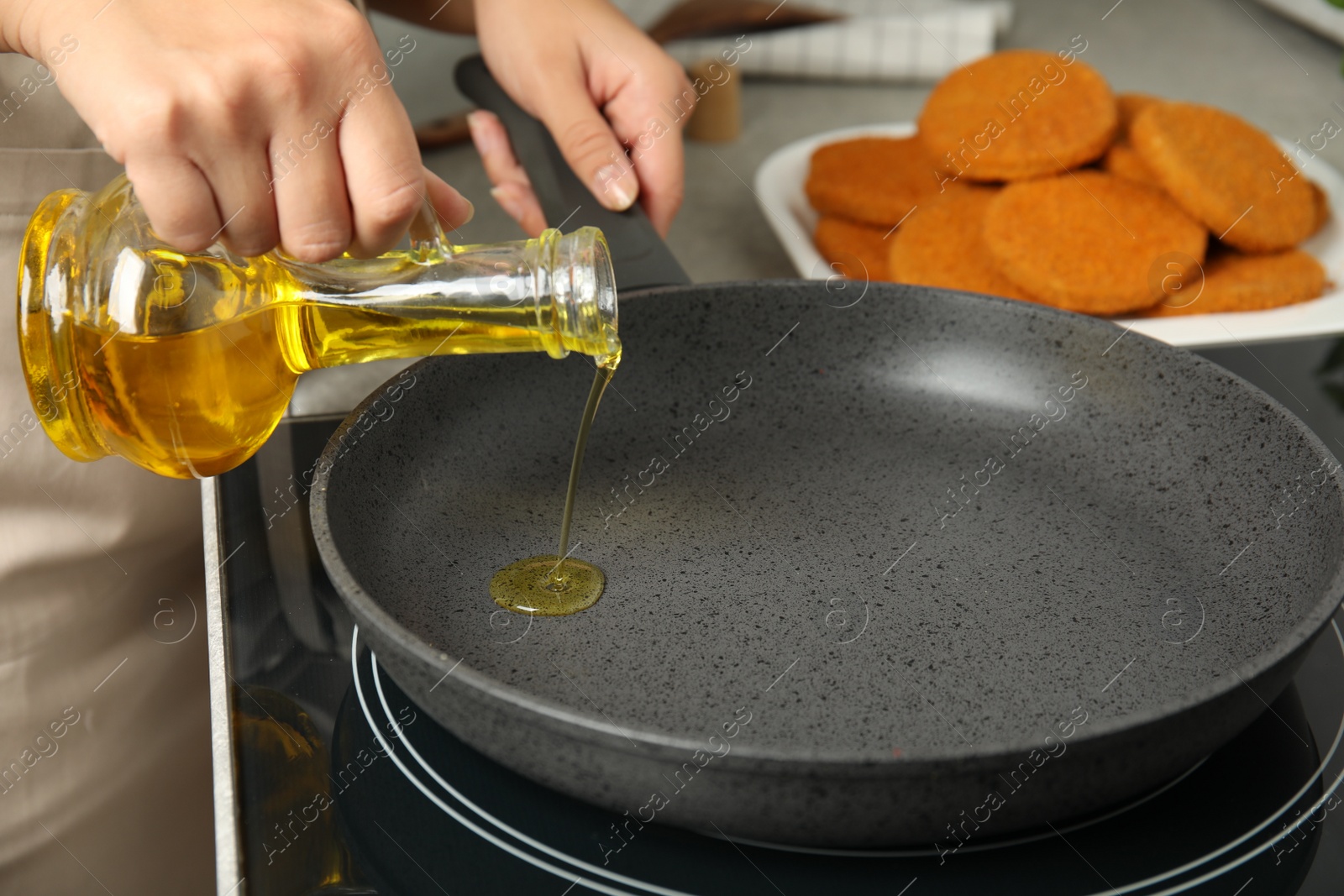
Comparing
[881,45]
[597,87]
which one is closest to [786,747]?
[597,87]

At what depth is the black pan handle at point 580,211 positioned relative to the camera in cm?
74

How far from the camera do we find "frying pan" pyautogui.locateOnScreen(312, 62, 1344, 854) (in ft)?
1.31

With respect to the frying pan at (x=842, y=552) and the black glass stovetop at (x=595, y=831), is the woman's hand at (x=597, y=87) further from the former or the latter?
the black glass stovetop at (x=595, y=831)

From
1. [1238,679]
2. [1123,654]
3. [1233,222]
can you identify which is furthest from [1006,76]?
[1238,679]

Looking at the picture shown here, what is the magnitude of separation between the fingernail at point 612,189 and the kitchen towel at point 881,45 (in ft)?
2.45

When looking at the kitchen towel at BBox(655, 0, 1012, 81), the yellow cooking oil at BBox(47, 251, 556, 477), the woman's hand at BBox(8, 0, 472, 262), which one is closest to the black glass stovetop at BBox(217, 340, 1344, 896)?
the yellow cooking oil at BBox(47, 251, 556, 477)

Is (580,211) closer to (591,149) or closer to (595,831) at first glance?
(591,149)

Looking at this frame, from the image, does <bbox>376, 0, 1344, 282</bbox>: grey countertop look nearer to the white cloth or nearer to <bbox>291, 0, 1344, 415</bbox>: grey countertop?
<bbox>291, 0, 1344, 415</bbox>: grey countertop

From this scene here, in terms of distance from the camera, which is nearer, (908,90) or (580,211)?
(580,211)

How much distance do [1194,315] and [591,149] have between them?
0.50 m

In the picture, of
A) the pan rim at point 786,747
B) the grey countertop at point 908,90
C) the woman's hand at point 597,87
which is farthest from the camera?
the grey countertop at point 908,90

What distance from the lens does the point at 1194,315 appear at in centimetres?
91

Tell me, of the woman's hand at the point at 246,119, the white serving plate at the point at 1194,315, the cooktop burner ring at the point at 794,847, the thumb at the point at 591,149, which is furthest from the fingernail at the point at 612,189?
the cooktop burner ring at the point at 794,847

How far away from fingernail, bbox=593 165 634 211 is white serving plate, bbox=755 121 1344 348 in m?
0.15
